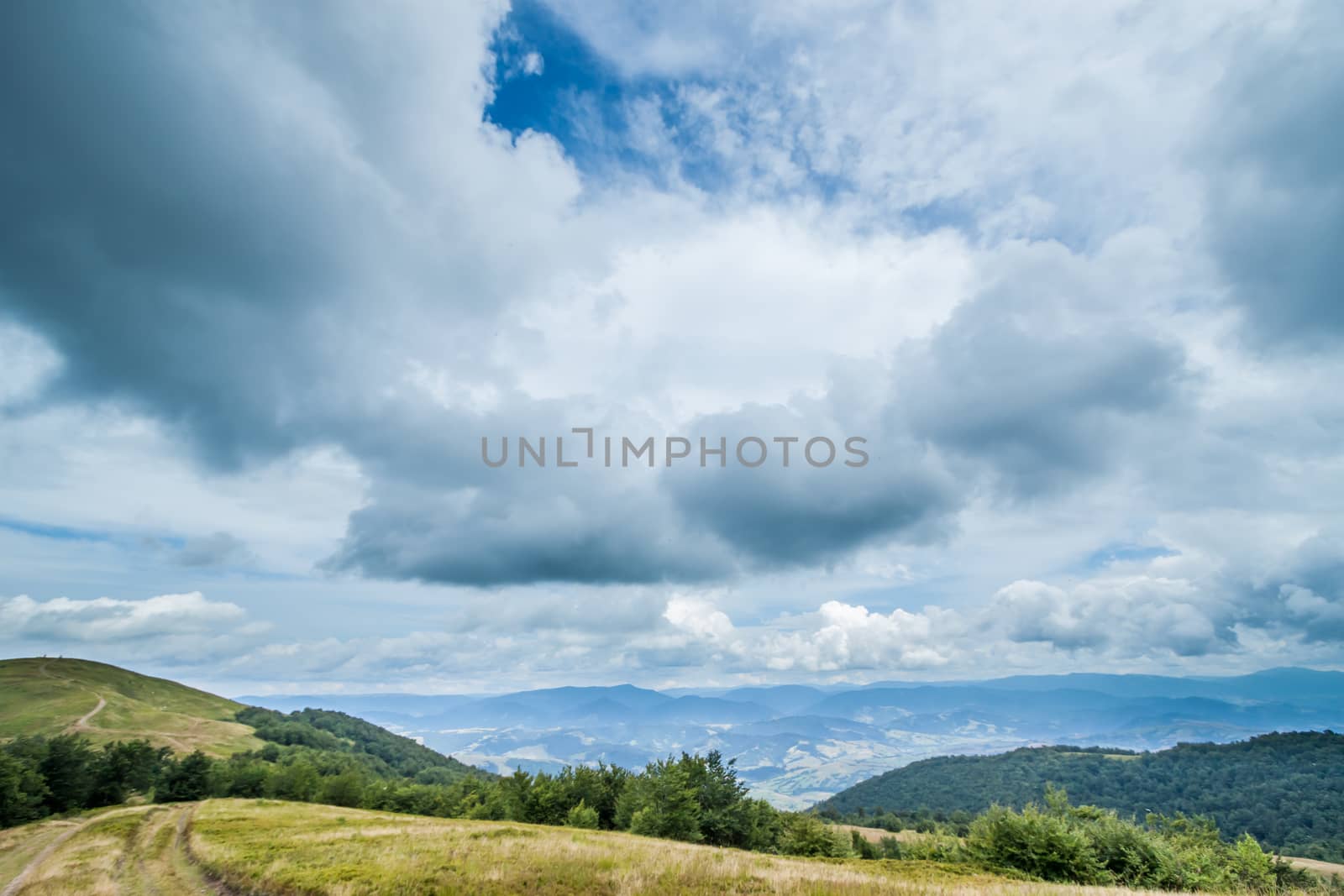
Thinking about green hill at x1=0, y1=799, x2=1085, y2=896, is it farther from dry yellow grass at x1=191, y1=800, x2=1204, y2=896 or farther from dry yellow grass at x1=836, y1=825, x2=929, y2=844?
dry yellow grass at x1=836, y1=825, x2=929, y2=844

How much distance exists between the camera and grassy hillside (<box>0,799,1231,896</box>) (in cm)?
1839

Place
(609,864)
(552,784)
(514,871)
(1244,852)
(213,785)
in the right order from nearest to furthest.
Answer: (514,871) < (609,864) < (1244,852) < (552,784) < (213,785)

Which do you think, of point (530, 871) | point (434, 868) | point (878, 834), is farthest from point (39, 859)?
point (878, 834)

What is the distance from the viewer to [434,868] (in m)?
21.4

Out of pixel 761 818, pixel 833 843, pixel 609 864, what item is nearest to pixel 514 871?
pixel 609 864

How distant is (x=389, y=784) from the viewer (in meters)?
112

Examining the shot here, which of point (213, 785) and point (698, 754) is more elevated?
point (698, 754)

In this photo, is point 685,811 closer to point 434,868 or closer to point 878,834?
point 434,868

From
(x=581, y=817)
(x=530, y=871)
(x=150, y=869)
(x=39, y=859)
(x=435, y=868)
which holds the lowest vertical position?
(x=581, y=817)

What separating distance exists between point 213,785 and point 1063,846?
14097 centimetres

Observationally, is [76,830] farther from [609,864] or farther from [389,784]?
[609,864]

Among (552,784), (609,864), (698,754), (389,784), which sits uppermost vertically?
(609,864)

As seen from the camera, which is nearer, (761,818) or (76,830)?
(76,830)

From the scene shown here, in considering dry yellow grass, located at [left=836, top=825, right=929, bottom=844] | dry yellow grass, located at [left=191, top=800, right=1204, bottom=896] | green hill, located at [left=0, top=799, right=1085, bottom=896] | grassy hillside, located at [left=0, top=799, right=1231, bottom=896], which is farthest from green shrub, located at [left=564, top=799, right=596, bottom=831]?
dry yellow grass, located at [left=836, top=825, right=929, bottom=844]
